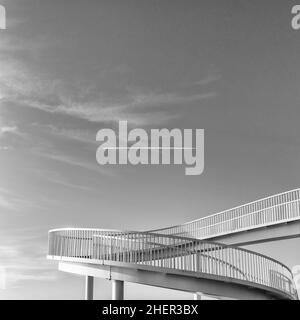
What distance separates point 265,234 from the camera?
15.6m

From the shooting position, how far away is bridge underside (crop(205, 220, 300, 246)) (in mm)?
14844

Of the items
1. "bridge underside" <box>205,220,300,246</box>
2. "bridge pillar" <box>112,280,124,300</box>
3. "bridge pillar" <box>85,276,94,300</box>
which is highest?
"bridge underside" <box>205,220,300,246</box>

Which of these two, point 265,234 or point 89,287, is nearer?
point 89,287

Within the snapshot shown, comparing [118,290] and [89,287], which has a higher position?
[89,287]

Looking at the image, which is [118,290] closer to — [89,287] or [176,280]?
[176,280]

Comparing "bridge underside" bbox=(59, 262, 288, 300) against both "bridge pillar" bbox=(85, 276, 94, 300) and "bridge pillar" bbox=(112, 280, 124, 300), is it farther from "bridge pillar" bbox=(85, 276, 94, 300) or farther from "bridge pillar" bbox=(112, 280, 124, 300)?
"bridge pillar" bbox=(85, 276, 94, 300)

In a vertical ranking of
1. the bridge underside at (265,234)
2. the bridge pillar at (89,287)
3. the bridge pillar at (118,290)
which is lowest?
the bridge pillar at (118,290)

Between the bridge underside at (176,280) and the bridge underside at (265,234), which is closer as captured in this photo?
the bridge underside at (176,280)

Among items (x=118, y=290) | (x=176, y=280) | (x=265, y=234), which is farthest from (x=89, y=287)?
(x=265, y=234)

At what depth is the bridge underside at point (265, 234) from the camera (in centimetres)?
1484

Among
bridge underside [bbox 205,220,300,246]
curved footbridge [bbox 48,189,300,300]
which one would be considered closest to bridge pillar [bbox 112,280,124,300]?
curved footbridge [bbox 48,189,300,300]

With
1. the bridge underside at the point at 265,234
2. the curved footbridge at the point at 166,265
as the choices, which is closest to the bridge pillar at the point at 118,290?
the curved footbridge at the point at 166,265

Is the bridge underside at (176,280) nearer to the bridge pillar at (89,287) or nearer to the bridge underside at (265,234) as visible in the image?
the bridge pillar at (89,287)
